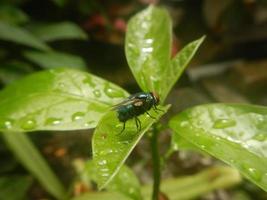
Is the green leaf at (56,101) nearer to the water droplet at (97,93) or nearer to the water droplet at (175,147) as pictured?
the water droplet at (97,93)

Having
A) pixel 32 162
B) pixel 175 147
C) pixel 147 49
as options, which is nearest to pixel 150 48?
pixel 147 49

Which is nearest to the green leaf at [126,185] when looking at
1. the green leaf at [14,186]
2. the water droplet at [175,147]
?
the water droplet at [175,147]

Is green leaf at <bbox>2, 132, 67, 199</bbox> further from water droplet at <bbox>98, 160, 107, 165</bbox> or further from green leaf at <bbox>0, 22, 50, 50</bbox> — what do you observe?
water droplet at <bbox>98, 160, 107, 165</bbox>

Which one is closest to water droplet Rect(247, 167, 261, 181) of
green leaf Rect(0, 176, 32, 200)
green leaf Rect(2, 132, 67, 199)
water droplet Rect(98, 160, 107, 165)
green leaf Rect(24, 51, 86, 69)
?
water droplet Rect(98, 160, 107, 165)

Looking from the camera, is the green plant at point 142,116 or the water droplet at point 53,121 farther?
the water droplet at point 53,121

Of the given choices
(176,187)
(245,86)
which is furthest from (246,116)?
(245,86)

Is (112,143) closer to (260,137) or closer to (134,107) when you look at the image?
(134,107)
